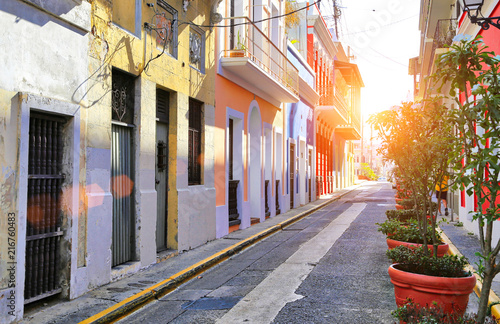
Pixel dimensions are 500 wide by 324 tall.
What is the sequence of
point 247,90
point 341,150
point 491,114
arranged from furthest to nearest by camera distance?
point 341,150, point 247,90, point 491,114

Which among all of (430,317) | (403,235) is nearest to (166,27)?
(403,235)

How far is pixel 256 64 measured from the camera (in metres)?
12.5

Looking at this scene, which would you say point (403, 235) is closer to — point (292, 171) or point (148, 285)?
point (148, 285)

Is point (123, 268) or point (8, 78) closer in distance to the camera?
point (8, 78)

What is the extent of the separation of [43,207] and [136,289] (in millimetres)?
1742

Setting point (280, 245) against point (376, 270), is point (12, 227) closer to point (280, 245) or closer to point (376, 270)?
point (376, 270)

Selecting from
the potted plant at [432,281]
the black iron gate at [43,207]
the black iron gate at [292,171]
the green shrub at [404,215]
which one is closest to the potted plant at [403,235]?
the potted plant at [432,281]

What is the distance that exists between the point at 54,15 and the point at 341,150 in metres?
34.9

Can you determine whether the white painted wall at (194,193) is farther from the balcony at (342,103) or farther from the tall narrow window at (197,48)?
the balcony at (342,103)

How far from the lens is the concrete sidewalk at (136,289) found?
5.45 metres

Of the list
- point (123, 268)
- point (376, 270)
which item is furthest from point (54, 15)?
point (376, 270)

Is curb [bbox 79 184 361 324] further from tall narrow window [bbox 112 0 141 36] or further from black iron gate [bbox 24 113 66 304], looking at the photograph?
tall narrow window [bbox 112 0 141 36]

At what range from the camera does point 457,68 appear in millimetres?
3930

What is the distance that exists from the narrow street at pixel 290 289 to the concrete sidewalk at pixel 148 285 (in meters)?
0.16
